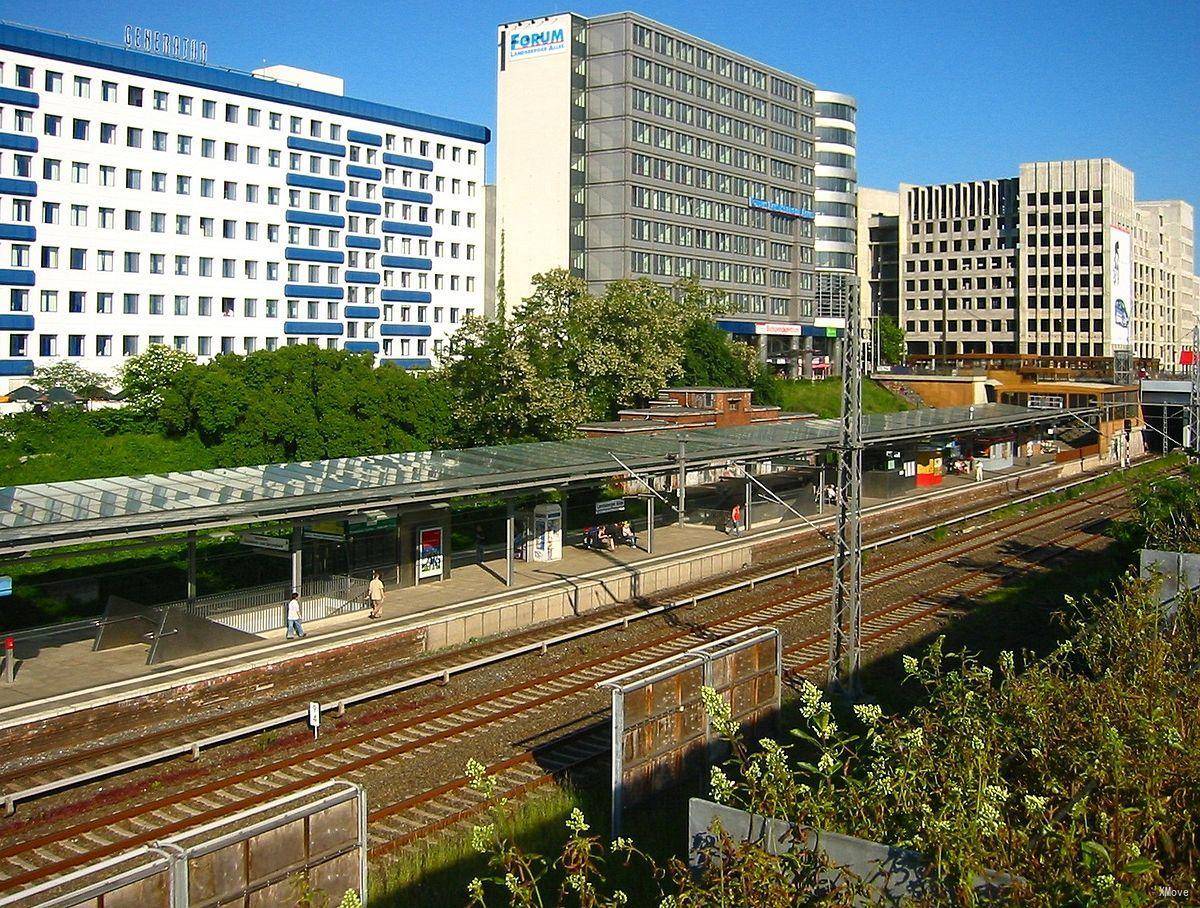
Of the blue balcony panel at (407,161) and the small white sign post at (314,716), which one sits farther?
the blue balcony panel at (407,161)

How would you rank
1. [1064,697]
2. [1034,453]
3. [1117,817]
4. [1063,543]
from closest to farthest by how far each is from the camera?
[1117,817], [1064,697], [1063,543], [1034,453]

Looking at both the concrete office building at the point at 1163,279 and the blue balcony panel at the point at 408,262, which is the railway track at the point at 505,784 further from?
the concrete office building at the point at 1163,279

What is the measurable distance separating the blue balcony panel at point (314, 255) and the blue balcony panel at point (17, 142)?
15811 millimetres

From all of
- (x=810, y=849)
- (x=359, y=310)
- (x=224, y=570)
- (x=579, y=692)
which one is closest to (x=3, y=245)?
(x=359, y=310)

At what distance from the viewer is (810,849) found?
8328mm

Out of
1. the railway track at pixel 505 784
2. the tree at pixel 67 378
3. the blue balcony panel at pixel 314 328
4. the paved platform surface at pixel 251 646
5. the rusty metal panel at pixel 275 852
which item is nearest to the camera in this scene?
the rusty metal panel at pixel 275 852

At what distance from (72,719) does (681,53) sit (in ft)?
244

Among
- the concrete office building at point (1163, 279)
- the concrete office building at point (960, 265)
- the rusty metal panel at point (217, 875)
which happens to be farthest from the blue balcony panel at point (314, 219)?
the concrete office building at point (1163, 279)

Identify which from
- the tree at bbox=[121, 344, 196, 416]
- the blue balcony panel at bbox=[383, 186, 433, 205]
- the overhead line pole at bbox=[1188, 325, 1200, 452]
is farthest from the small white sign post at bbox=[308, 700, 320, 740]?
the blue balcony panel at bbox=[383, 186, 433, 205]

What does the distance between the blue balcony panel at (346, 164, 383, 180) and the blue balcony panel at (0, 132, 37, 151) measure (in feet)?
65.7

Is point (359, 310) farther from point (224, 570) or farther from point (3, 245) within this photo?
point (224, 570)

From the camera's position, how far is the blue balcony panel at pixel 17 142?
53.7m

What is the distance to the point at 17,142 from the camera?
54.1m

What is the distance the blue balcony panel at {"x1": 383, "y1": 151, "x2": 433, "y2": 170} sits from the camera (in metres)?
74.2
